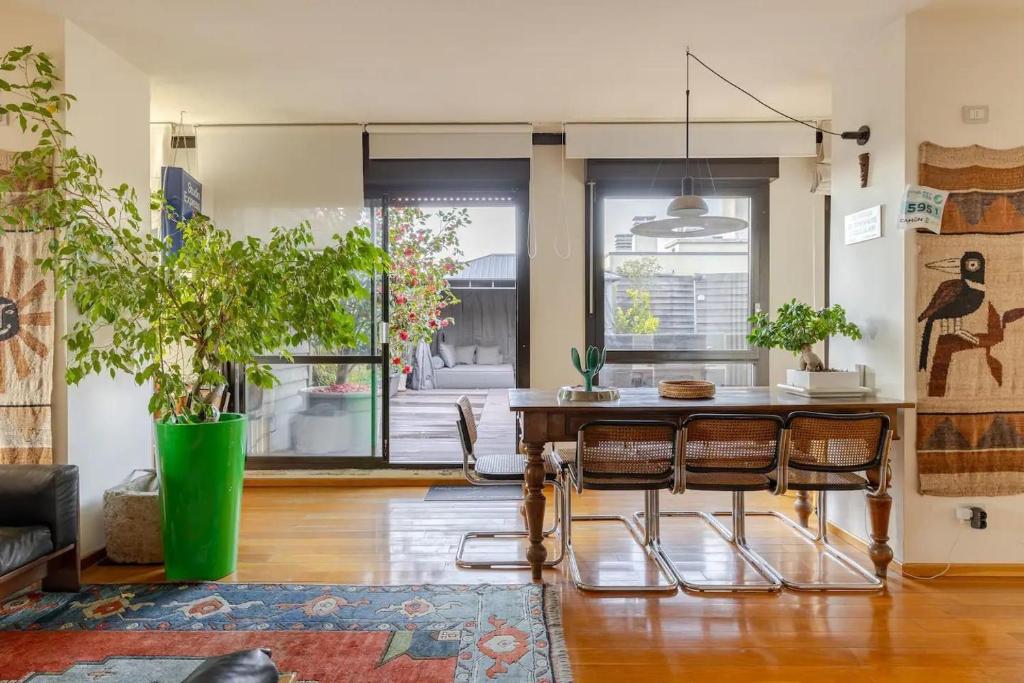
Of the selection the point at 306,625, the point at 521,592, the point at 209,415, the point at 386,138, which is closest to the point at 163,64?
the point at 386,138

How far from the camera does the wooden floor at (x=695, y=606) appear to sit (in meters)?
2.05

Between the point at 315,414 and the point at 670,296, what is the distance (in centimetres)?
287

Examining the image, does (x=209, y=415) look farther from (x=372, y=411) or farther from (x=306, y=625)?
(x=372, y=411)

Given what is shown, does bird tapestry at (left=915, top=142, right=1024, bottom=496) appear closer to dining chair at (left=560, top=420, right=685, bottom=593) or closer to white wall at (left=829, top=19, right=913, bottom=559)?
white wall at (left=829, top=19, right=913, bottom=559)

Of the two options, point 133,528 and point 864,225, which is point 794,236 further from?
point 133,528

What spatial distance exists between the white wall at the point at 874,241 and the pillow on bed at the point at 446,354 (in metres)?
6.84

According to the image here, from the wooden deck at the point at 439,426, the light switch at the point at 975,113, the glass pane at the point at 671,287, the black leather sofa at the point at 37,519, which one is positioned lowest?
the wooden deck at the point at 439,426

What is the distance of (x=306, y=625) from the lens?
229 cm

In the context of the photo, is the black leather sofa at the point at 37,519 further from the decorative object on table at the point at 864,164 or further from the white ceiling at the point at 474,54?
the decorative object on table at the point at 864,164

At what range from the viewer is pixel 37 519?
2.42m

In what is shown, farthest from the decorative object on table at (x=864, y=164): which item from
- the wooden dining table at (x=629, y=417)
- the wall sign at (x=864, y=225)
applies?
the wooden dining table at (x=629, y=417)

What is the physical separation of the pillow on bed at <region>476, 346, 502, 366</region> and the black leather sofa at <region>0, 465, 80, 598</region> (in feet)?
25.2

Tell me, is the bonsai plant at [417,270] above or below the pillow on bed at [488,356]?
above

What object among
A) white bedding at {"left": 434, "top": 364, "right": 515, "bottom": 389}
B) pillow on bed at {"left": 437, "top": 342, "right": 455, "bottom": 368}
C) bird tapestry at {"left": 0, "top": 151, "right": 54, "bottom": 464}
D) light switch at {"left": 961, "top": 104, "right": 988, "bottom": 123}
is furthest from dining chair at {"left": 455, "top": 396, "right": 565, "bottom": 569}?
pillow on bed at {"left": 437, "top": 342, "right": 455, "bottom": 368}
